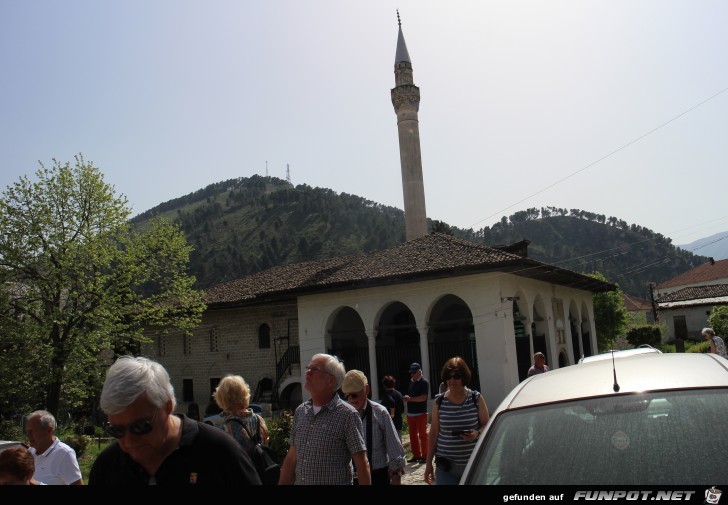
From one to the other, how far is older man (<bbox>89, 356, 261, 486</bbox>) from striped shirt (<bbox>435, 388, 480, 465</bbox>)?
3.00 meters

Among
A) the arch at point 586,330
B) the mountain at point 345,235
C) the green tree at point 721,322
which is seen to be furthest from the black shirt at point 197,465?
the mountain at point 345,235

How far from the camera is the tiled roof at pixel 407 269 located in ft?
62.4

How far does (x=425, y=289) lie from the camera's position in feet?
67.8

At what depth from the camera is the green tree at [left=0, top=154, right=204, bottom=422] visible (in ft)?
66.2

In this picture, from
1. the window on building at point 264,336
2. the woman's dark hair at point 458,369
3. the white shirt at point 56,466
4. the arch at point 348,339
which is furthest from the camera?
the window on building at point 264,336

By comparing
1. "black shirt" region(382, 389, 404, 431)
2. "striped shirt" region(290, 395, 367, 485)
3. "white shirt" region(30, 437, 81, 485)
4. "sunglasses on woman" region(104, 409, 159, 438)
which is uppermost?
"sunglasses on woman" region(104, 409, 159, 438)

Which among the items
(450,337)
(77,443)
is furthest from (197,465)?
(450,337)

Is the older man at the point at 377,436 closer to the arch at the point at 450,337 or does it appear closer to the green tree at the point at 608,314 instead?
the arch at the point at 450,337

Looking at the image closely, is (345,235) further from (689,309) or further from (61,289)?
(61,289)

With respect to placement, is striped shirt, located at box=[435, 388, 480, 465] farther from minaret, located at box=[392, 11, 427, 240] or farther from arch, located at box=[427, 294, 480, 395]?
minaret, located at box=[392, 11, 427, 240]

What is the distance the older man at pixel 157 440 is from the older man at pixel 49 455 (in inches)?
113

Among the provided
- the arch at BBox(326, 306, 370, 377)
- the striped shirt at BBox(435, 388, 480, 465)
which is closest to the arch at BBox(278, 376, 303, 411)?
the arch at BBox(326, 306, 370, 377)

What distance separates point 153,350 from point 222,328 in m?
4.50

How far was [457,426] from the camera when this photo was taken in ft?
16.6
